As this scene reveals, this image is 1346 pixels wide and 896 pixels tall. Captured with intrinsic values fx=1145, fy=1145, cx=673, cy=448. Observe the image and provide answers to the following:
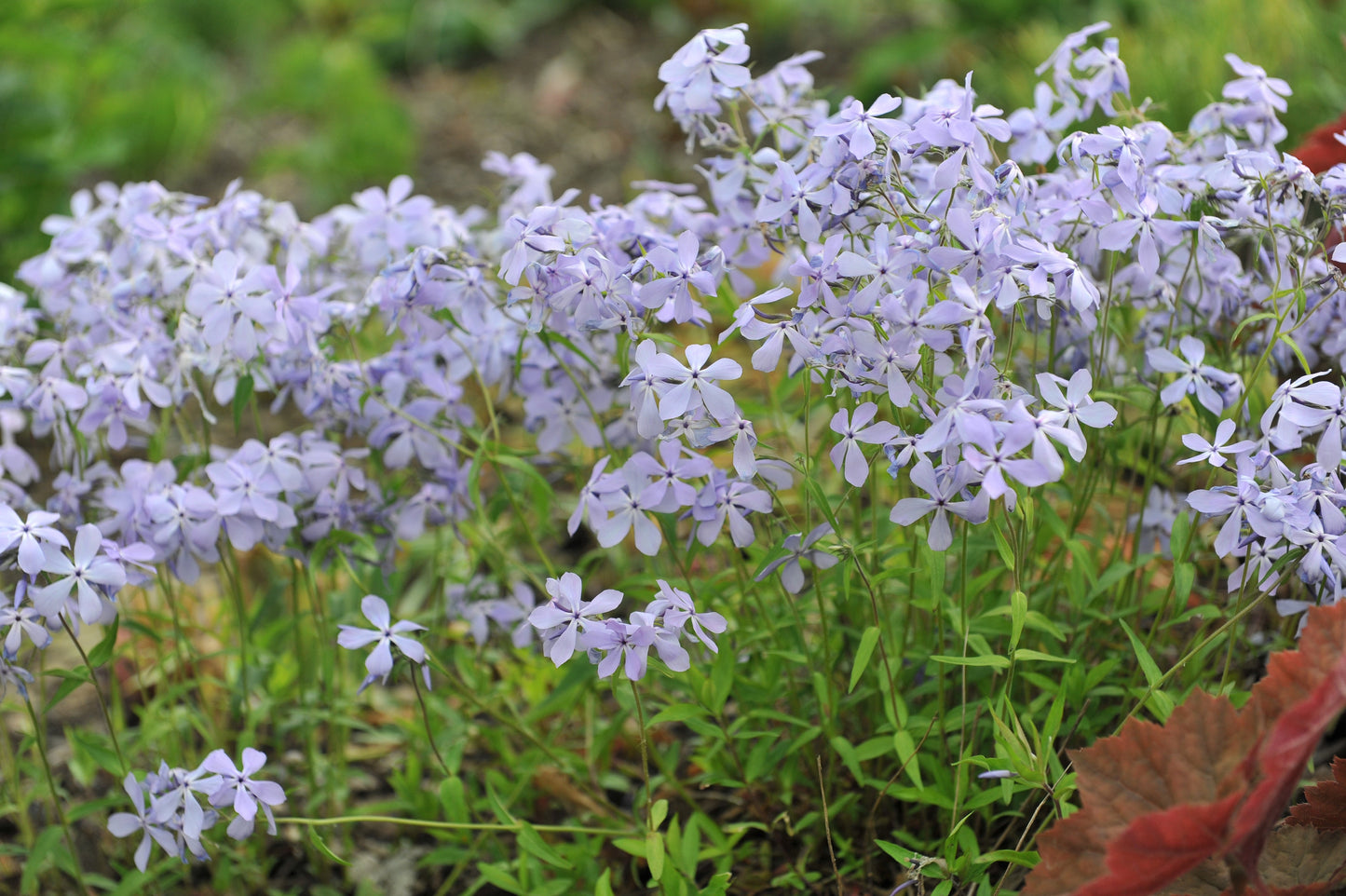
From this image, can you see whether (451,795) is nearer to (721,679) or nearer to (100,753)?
(721,679)

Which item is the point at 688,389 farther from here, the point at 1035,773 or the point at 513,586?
the point at 513,586

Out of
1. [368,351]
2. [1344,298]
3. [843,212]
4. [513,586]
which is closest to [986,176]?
[843,212]

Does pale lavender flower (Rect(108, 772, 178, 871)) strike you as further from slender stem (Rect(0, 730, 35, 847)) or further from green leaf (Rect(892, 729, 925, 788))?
green leaf (Rect(892, 729, 925, 788))

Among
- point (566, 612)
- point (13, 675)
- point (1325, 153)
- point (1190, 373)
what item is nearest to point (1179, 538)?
point (1190, 373)

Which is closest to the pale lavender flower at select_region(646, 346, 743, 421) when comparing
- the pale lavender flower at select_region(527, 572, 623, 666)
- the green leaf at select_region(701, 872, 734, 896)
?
the pale lavender flower at select_region(527, 572, 623, 666)

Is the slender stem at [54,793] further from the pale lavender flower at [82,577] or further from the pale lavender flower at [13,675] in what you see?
the pale lavender flower at [82,577]

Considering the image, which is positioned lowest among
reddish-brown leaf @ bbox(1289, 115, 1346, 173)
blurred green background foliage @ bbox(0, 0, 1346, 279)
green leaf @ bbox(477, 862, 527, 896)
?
green leaf @ bbox(477, 862, 527, 896)

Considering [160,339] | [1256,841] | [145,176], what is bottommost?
[1256,841]

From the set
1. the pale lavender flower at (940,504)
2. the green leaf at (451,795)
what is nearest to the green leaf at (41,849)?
the green leaf at (451,795)
